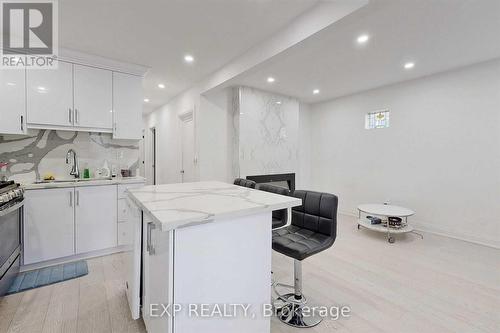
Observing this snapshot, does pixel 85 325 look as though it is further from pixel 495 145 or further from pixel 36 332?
pixel 495 145

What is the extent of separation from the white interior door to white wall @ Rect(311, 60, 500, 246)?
10.9 feet

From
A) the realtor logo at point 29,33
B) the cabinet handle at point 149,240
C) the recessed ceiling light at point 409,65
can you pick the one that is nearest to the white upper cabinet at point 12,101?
the realtor logo at point 29,33

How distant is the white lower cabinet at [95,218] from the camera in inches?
104

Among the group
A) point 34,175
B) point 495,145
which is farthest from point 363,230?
point 34,175

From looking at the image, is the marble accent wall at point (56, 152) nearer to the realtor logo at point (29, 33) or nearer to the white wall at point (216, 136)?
the realtor logo at point (29, 33)

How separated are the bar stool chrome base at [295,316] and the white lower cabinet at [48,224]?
2.45m

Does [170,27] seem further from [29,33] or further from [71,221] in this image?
Answer: [71,221]

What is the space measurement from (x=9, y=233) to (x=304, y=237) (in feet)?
8.32

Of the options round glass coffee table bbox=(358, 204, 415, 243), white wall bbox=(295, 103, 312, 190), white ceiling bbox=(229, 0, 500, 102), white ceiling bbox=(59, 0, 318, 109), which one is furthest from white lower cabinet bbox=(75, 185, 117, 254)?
white wall bbox=(295, 103, 312, 190)

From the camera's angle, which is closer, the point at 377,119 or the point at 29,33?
the point at 29,33

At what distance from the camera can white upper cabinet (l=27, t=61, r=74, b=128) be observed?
2.61m

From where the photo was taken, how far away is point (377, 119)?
4539 mm

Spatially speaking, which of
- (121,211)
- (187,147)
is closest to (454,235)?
(187,147)

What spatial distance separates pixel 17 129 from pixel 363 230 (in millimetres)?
4952
